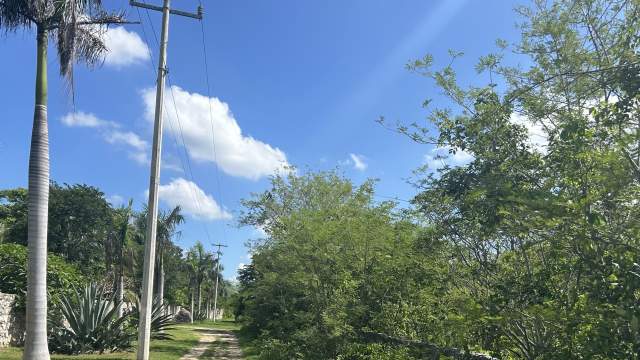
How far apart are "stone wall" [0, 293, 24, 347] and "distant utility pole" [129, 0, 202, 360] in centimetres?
666

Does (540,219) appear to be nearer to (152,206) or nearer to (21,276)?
(152,206)

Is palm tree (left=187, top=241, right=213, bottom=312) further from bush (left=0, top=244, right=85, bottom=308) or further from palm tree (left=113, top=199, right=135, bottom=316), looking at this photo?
bush (left=0, top=244, right=85, bottom=308)

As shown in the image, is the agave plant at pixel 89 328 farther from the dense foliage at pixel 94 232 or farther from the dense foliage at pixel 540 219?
the dense foliage at pixel 94 232

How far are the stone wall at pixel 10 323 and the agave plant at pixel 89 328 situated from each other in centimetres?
159

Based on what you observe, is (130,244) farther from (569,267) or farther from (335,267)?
(569,267)

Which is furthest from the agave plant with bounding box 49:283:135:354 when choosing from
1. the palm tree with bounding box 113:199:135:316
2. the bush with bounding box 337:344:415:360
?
the palm tree with bounding box 113:199:135:316

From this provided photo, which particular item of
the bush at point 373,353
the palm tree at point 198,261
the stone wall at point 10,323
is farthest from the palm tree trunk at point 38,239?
the palm tree at point 198,261

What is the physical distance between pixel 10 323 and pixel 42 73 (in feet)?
31.7

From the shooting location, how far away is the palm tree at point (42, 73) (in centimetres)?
1030

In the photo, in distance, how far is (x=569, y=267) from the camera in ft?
12.3

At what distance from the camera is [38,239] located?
409 inches

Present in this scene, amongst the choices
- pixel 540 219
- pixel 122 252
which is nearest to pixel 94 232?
pixel 122 252

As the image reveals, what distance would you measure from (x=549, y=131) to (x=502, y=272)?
1.60 meters

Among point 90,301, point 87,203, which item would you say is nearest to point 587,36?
point 90,301
